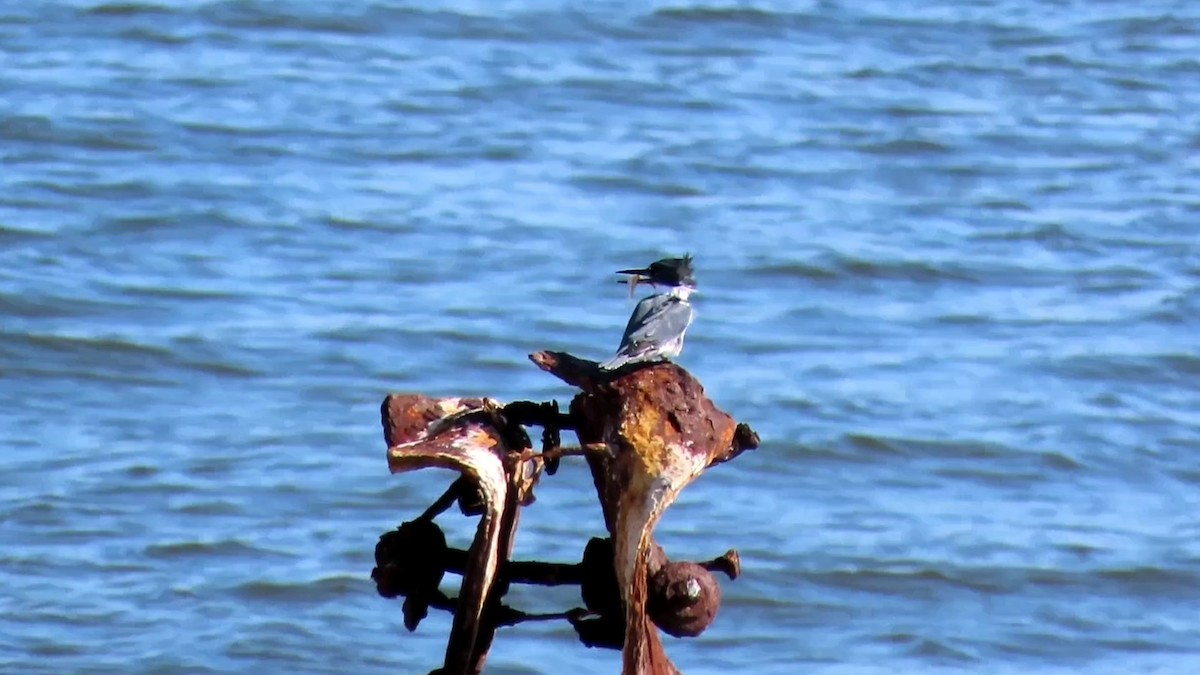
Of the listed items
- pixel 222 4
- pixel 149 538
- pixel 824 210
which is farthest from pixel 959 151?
pixel 149 538

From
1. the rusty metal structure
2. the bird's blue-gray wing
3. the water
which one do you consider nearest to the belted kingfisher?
the bird's blue-gray wing

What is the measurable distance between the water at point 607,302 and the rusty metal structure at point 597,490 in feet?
11.1

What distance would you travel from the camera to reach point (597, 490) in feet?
6.87

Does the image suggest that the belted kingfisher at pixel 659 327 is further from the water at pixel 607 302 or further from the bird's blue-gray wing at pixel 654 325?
the water at pixel 607 302

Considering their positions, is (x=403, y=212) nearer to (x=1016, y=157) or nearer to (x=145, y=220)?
(x=145, y=220)

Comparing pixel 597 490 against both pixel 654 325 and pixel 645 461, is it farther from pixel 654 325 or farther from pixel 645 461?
pixel 654 325

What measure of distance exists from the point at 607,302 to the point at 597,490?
603cm

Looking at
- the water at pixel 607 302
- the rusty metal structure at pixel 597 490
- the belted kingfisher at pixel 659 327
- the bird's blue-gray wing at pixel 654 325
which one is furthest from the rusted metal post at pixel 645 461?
the water at pixel 607 302

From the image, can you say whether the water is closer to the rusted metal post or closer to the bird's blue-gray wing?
the bird's blue-gray wing

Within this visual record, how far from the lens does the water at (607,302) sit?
6098 mm

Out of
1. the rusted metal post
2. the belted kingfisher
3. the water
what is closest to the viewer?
the rusted metal post

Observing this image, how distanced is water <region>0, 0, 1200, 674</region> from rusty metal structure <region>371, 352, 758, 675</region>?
3372mm

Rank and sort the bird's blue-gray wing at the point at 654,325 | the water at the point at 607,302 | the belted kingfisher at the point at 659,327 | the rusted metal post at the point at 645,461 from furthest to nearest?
the water at the point at 607,302 → the bird's blue-gray wing at the point at 654,325 → the belted kingfisher at the point at 659,327 → the rusted metal post at the point at 645,461

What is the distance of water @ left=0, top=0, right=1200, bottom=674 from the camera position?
6.10 metres
